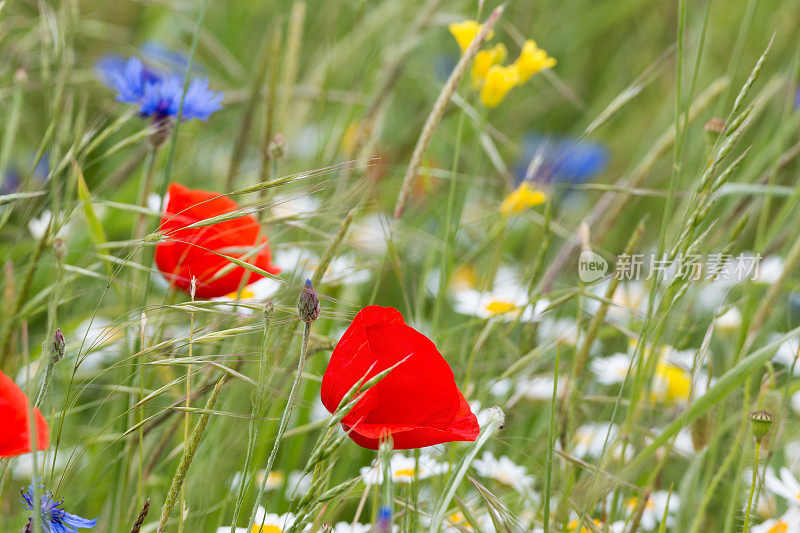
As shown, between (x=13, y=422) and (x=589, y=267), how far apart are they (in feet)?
1.42

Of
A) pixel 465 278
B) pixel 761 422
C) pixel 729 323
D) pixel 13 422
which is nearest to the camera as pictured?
pixel 13 422

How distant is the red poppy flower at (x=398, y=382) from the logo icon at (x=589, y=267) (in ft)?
0.74

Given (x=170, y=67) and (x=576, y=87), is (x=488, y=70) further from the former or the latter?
(x=576, y=87)

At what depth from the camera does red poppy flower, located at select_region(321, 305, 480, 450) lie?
39 cm

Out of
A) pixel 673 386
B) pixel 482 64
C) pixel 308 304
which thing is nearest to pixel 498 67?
pixel 482 64

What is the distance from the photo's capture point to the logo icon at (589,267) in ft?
1.96

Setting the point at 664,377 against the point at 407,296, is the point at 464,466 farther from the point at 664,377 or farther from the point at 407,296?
the point at 664,377

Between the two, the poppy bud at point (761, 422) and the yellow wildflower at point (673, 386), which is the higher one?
the yellow wildflower at point (673, 386)

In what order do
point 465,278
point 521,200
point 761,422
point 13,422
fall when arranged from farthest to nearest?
point 465,278, point 521,200, point 761,422, point 13,422

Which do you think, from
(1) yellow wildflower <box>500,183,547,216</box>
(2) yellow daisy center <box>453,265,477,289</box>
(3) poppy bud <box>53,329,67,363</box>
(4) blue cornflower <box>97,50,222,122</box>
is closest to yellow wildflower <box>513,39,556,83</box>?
(1) yellow wildflower <box>500,183,547,216</box>

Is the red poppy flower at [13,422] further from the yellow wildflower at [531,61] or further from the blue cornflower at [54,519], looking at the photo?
the yellow wildflower at [531,61]

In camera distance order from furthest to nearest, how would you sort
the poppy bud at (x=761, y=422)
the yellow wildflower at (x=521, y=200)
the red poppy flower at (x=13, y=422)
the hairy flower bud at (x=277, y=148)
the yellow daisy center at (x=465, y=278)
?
1. the yellow daisy center at (x=465, y=278)
2. the yellow wildflower at (x=521, y=200)
3. the hairy flower bud at (x=277, y=148)
4. the poppy bud at (x=761, y=422)
5. the red poppy flower at (x=13, y=422)

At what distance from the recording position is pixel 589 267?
0.62m

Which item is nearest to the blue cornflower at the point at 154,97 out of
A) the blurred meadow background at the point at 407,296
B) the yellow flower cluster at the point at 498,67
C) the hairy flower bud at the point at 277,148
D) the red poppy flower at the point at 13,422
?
the blurred meadow background at the point at 407,296
